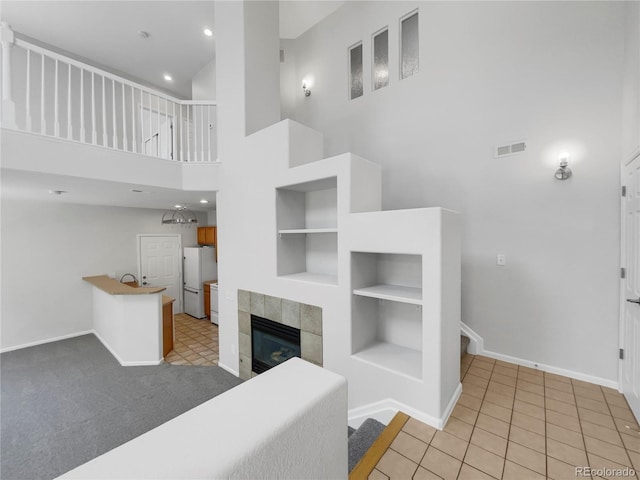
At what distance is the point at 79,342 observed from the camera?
4.89 m

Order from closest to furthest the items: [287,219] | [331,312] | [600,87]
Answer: [600,87] < [331,312] < [287,219]

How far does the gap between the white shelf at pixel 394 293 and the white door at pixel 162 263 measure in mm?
5527

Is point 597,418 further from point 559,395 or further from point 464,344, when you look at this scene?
point 464,344

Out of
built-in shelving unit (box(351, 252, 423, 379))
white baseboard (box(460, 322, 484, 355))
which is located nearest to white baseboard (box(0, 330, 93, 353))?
built-in shelving unit (box(351, 252, 423, 379))

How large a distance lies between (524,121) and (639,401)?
260 cm

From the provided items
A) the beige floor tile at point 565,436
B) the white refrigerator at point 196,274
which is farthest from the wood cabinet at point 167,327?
the beige floor tile at point 565,436

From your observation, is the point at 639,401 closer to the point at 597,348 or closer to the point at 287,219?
the point at 597,348

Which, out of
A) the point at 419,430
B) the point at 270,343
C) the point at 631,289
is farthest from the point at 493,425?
the point at 270,343

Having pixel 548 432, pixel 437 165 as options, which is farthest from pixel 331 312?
pixel 437 165

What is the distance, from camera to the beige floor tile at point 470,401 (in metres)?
2.25

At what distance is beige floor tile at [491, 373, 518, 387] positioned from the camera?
259 cm

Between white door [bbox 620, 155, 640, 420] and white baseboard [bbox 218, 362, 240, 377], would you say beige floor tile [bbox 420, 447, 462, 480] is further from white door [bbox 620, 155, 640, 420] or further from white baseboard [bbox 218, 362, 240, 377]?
white baseboard [bbox 218, 362, 240, 377]

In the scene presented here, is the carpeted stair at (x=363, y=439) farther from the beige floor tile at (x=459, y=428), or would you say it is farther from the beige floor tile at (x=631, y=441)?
the beige floor tile at (x=631, y=441)

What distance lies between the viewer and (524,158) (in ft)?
9.29
